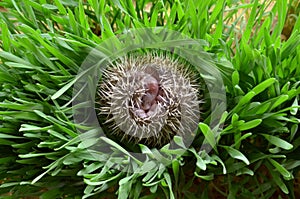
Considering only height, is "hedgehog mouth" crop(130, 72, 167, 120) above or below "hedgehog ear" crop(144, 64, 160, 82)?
below

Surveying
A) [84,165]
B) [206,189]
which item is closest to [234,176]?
[206,189]

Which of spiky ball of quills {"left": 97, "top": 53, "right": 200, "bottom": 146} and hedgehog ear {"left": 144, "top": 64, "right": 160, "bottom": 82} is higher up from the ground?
hedgehog ear {"left": 144, "top": 64, "right": 160, "bottom": 82}

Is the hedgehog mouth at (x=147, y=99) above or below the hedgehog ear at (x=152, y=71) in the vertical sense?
below
